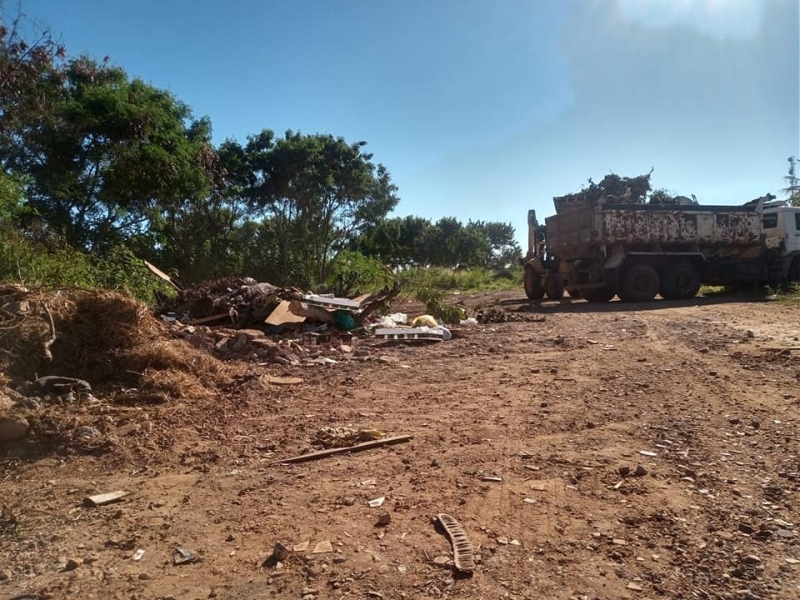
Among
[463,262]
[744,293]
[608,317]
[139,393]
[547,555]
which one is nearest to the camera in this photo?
[547,555]

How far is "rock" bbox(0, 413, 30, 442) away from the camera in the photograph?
13.1ft

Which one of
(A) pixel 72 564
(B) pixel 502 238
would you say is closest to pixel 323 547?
(A) pixel 72 564

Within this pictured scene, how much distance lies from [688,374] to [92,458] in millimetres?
5627

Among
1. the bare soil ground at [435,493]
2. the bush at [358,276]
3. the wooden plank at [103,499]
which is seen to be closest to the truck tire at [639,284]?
the bush at [358,276]

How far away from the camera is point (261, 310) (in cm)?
980

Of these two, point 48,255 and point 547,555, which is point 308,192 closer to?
point 48,255

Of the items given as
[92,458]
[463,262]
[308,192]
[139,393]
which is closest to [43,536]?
[92,458]

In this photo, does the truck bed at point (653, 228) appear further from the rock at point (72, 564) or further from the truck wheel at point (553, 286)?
the rock at point (72, 564)

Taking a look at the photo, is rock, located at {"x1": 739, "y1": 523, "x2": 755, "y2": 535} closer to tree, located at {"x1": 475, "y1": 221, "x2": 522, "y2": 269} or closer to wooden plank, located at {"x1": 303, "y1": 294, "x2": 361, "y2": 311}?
wooden plank, located at {"x1": 303, "y1": 294, "x2": 361, "y2": 311}

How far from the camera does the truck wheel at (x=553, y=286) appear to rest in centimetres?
1708

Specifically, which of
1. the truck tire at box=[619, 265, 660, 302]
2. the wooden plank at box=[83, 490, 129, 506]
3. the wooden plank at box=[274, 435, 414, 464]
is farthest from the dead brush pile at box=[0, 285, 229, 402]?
the truck tire at box=[619, 265, 660, 302]

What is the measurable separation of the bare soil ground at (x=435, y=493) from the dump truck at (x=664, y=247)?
30.6ft

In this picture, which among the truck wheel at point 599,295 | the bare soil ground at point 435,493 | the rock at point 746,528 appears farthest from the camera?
the truck wheel at point 599,295

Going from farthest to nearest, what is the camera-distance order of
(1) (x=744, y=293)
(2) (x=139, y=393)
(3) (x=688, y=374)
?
(1) (x=744, y=293) → (3) (x=688, y=374) → (2) (x=139, y=393)
